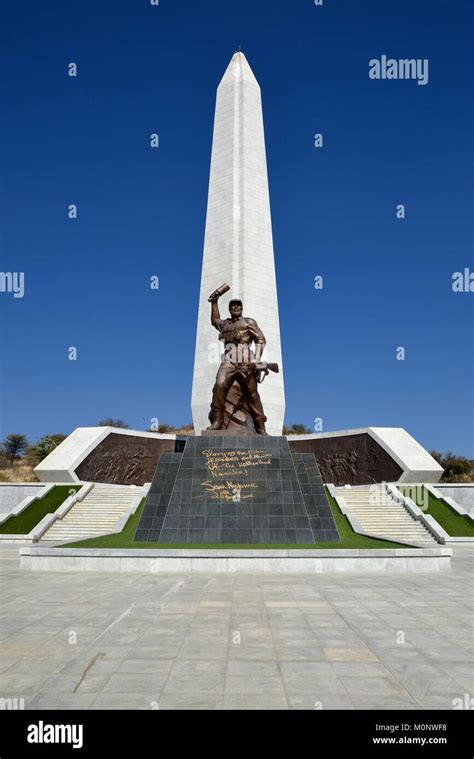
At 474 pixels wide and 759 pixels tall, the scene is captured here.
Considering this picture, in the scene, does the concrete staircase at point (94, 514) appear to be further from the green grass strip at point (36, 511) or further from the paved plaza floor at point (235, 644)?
the paved plaza floor at point (235, 644)

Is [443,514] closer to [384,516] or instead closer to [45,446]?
[384,516]

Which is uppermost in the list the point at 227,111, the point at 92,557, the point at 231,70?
the point at 231,70

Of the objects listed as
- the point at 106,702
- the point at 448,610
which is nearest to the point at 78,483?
the point at 448,610

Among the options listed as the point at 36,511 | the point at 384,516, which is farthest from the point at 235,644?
the point at 36,511

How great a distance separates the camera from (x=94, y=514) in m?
18.8

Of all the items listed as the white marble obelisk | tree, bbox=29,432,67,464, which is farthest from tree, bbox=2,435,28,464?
the white marble obelisk

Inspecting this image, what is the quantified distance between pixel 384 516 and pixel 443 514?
117 inches

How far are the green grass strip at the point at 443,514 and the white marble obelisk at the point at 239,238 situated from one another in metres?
9.46

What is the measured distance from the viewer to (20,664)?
4953 millimetres

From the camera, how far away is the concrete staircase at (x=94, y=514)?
17047 millimetres
